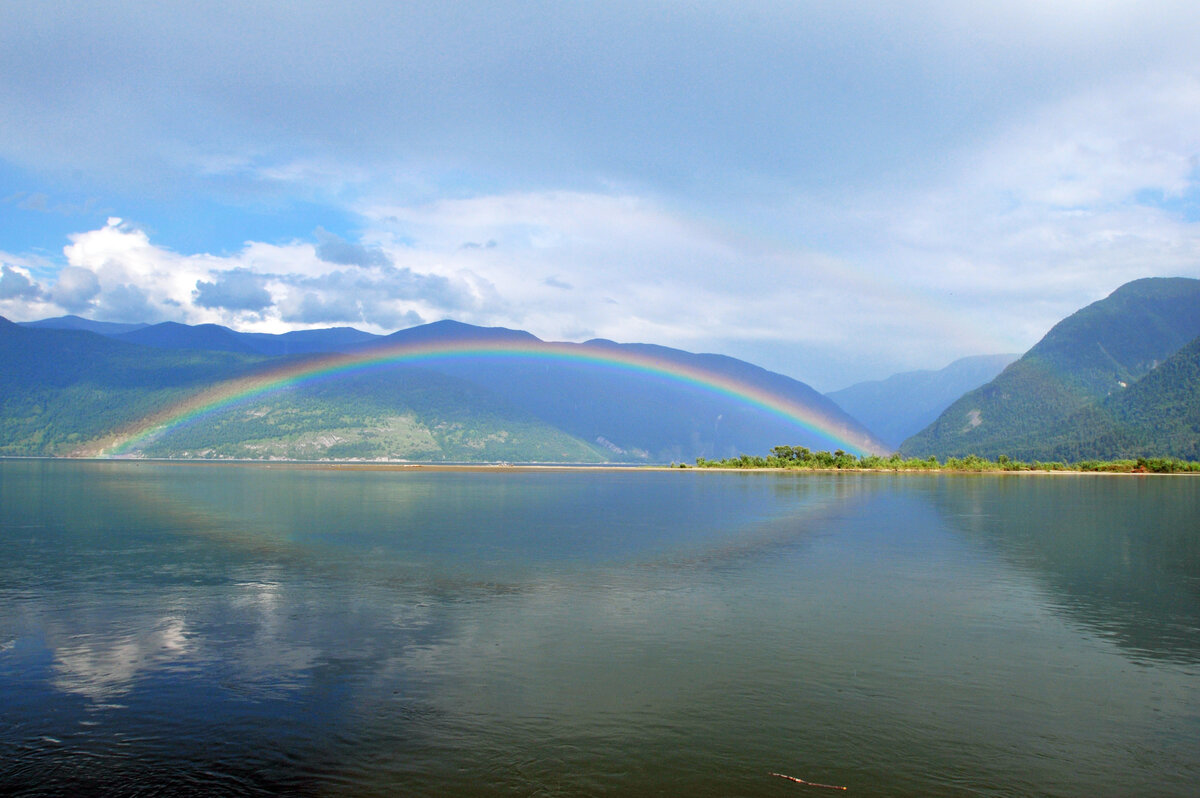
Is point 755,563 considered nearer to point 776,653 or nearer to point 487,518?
point 776,653

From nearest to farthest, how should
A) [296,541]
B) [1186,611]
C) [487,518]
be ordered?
[1186,611], [296,541], [487,518]

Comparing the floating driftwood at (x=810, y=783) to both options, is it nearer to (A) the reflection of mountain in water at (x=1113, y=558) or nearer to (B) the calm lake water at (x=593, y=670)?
(B) the calm lake water at (x=593, y=670)

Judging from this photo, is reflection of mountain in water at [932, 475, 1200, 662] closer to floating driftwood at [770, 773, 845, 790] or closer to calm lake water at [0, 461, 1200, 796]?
calm lake water at [0, 461, 1200, 796]

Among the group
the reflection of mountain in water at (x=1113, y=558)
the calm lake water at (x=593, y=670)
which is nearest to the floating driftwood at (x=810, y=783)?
the calm lake water at (x=593, y=670)

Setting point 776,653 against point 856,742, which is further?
point 776,653

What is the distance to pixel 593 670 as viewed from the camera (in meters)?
21.1

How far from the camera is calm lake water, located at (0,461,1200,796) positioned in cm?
1486

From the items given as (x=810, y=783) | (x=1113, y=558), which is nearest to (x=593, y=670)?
(x=810, y=783)

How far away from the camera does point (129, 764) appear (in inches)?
584

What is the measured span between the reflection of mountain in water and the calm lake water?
29 cm

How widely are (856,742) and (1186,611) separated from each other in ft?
72.5

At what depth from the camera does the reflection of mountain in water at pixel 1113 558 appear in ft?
89.9

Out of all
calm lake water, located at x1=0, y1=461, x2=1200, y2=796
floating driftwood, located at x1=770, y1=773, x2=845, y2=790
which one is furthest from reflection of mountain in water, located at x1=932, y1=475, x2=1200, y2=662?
floating driftwood, located at x1=770, y1=773, x2=845, y2=790

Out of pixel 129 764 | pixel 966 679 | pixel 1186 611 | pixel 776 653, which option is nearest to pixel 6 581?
pixel 129 764
